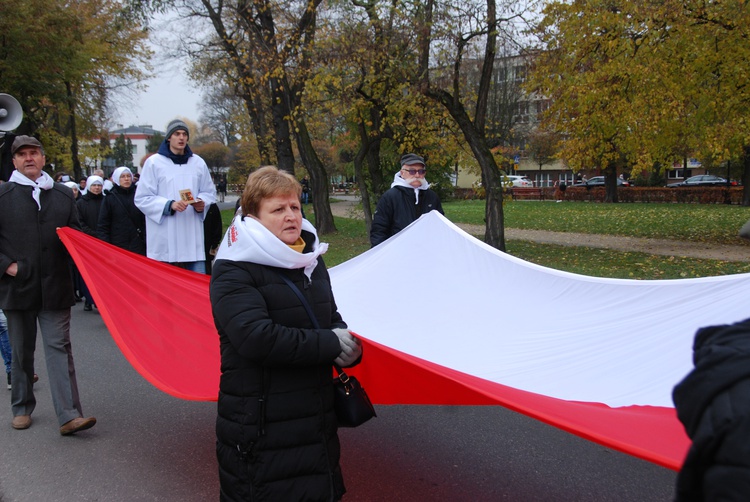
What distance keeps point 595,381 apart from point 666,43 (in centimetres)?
Result: 1155

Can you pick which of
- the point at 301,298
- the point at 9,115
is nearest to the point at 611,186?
the point at 9,115

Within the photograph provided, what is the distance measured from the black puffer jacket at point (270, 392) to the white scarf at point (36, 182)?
8.92 ft

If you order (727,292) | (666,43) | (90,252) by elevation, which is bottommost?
(727,292)

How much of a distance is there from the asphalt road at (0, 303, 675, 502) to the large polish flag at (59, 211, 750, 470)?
0.69m

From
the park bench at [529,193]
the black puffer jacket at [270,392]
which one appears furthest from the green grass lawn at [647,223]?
the park bench at [529,193]

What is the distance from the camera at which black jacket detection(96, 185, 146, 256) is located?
7.62 m

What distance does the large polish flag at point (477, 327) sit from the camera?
2936 millimetres

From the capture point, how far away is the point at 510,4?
12.6 meters

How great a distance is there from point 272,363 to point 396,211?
4043mm

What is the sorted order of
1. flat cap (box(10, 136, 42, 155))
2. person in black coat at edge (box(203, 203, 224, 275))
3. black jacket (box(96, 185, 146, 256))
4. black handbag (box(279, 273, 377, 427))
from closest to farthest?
black handbag (box(279, 273, 377, 427)) → flat cap (box(10, 136, 42, 155)) → person in black coat at edge (box(203, 203, 224, 275)) → black jacket (box(96, 185, 146, 256))

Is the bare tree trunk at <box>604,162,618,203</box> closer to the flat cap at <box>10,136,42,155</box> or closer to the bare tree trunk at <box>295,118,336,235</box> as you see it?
the bare tree trunk at <box>295,118,336,235</box>

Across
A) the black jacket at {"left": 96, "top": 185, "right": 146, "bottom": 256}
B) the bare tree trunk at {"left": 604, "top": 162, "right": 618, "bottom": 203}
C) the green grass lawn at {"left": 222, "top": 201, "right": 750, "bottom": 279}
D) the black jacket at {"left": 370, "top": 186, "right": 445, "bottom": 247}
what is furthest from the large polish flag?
the bare tree trunk at {"left": 604, "top": 162, "right": 618, "bottom": 203}

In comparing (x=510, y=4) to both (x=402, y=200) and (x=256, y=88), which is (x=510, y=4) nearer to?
(x=402, y=200)

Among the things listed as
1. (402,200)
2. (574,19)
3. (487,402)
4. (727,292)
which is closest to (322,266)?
(487,402)
